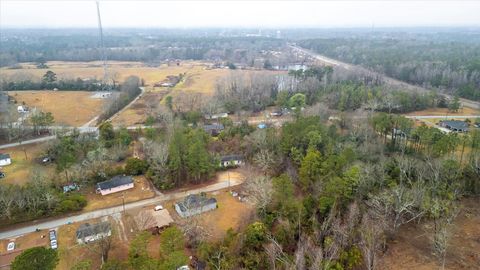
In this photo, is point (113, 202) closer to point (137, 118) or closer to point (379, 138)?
point (137, 118)

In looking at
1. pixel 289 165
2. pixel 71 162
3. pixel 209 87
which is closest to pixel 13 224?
pixel 71 162

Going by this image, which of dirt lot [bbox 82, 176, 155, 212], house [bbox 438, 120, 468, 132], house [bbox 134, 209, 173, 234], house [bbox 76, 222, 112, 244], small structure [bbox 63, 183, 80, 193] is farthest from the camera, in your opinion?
house [bbox 438, 120, 468, 132]

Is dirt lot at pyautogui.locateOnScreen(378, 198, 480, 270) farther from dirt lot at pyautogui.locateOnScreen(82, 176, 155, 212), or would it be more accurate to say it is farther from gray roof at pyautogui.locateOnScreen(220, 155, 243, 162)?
dirt lot at pyautogui.locateOnScreen(82, 176, 155, 212)

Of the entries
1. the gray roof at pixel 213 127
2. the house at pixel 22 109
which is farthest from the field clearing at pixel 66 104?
the gray roof at pixel 213 127

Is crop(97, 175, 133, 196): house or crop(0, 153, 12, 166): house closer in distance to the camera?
crop(97, 175, 133, 196): house

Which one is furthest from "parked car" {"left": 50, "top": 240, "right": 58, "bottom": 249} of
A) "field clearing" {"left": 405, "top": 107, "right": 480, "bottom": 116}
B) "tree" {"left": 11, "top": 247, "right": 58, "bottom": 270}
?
"field clearing" {"left": 405, "top": 107, "right": 480, "bottom": 116}

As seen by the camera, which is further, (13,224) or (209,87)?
(209,87)

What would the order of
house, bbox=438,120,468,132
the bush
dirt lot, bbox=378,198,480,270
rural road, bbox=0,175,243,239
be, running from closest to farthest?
dirt lot, bbox=378,198,480,270 < rural road, bbox=0,175,243,239 < the bush < house, bbox=438,120,468,132
